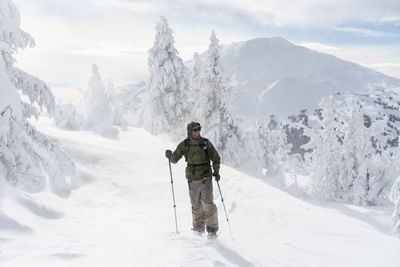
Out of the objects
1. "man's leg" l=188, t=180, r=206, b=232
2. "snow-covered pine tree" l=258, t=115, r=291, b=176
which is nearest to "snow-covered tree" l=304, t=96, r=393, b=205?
"snow-covered pine tree" l=258, t=115, r=291, b=176

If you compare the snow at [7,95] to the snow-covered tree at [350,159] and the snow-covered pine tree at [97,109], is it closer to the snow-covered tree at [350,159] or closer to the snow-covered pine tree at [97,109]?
the snow-covered pine tree at [97,109]

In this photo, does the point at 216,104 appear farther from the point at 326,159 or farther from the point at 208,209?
the point at 208,209

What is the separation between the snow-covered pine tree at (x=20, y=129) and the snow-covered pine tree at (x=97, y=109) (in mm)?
13393

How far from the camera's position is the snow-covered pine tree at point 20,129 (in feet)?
22.5

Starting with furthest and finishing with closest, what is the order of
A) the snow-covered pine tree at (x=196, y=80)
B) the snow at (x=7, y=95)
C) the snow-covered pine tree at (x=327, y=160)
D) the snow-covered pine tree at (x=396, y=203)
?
the snow-covered pine tree at (x=196, y=80) < the snow-covered pine tree at (x=327, y=160) < the snow-covered pine tree at (x=396, y=203) < the snow at (x=7, y=95)

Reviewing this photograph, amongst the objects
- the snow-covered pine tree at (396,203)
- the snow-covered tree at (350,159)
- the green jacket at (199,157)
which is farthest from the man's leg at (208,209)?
the snow-covered tree at (350,159)

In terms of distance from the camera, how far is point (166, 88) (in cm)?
3141

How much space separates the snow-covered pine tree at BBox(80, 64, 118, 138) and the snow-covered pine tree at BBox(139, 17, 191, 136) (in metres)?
4.71

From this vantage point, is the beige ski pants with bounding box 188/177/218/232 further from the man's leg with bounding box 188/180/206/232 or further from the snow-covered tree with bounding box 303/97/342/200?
the snow-covered tree with bounding box 303/97/342/200

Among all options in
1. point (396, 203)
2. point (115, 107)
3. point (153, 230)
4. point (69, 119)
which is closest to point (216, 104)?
point (69, 119)

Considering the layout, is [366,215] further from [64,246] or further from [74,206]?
[64,246]

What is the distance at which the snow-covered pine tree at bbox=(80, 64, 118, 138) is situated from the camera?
2392 centimetres

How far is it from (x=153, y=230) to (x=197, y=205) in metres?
1.23

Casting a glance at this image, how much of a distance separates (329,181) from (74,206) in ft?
70.2
